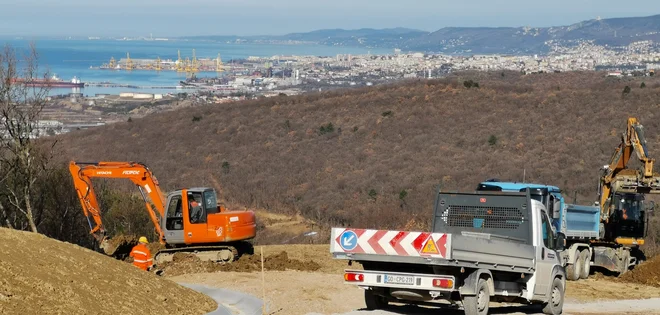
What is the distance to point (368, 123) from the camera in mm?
82375

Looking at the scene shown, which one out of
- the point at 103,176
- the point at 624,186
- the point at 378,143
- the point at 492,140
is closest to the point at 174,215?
the point at 103,176

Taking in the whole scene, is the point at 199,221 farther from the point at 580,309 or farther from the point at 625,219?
the point at 625,219

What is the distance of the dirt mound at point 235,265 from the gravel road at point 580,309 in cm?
755

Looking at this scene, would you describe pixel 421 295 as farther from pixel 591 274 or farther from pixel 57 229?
pixel 57 229

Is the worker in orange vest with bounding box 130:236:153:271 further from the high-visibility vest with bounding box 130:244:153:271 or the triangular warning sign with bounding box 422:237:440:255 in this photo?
the triangular warning sign with bounding box 422:237:440:255

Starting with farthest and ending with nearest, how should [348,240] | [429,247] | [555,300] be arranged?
[555,300] → [348,240] → [429,247]

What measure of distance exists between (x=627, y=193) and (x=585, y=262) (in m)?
4.36

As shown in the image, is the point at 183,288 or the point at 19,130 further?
the point at 19,130

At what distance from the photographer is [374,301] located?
59.1 feet

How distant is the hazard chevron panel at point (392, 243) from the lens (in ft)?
53.0

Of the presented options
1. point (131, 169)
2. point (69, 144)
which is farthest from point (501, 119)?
point (131, 169)

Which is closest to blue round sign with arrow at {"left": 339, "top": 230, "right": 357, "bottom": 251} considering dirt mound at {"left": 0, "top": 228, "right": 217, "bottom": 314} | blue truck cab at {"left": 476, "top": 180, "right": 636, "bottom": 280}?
dirt mound at {"left": 0, "top": 228, "right": 217, "bottom": 314}

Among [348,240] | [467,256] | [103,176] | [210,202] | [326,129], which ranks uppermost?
[348,240]

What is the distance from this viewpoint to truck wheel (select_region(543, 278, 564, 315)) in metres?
18.8
